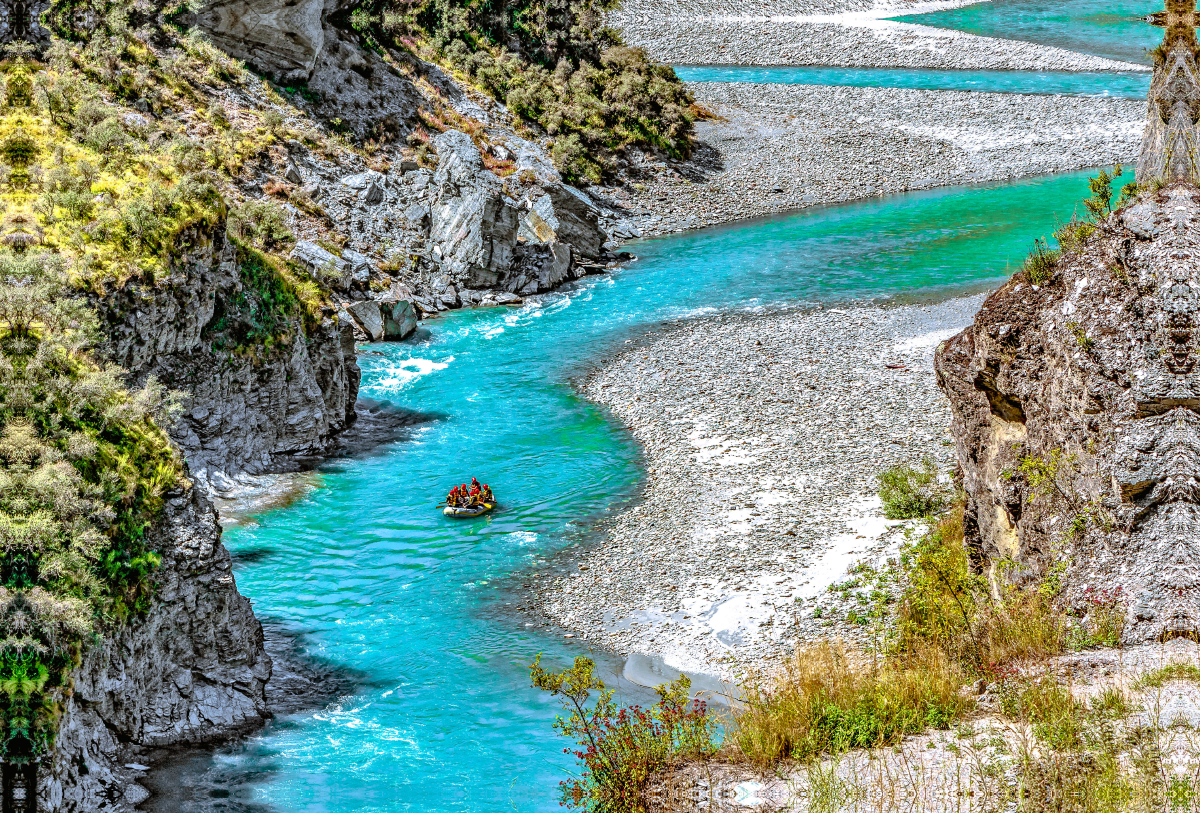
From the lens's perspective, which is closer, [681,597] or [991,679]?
[991,679]

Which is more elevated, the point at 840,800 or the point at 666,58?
the point at 666,58

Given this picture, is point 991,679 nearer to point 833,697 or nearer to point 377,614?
point 833,697

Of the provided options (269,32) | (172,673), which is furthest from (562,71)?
(172,673)

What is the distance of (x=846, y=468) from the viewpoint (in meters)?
27.1

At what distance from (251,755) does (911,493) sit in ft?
48.6

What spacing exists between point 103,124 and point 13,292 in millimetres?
11986

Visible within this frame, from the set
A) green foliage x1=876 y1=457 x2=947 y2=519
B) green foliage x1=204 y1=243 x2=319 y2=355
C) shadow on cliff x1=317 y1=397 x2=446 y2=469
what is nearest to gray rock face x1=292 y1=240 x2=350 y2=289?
green foliage x1=204 y1=243 x2=319 y2=355

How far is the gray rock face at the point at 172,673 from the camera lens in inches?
642

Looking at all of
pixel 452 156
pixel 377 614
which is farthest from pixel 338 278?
pixel 377 614

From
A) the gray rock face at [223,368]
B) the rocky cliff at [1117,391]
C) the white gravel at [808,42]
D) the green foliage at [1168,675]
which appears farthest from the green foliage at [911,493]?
the white gravel at [808,42]

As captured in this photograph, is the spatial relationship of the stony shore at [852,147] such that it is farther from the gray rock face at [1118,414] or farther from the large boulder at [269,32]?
the gray rock face at [1118,414]

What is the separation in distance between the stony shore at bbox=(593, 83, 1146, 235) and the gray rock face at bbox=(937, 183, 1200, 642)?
40.8 metres

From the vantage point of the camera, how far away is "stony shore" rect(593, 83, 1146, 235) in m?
59.6

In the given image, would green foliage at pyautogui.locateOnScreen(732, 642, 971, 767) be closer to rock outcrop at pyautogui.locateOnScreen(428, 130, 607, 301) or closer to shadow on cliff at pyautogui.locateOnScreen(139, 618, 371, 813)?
shadow on cliff at pyautogui.locateOnScreen(139, 618, 371, 813)
